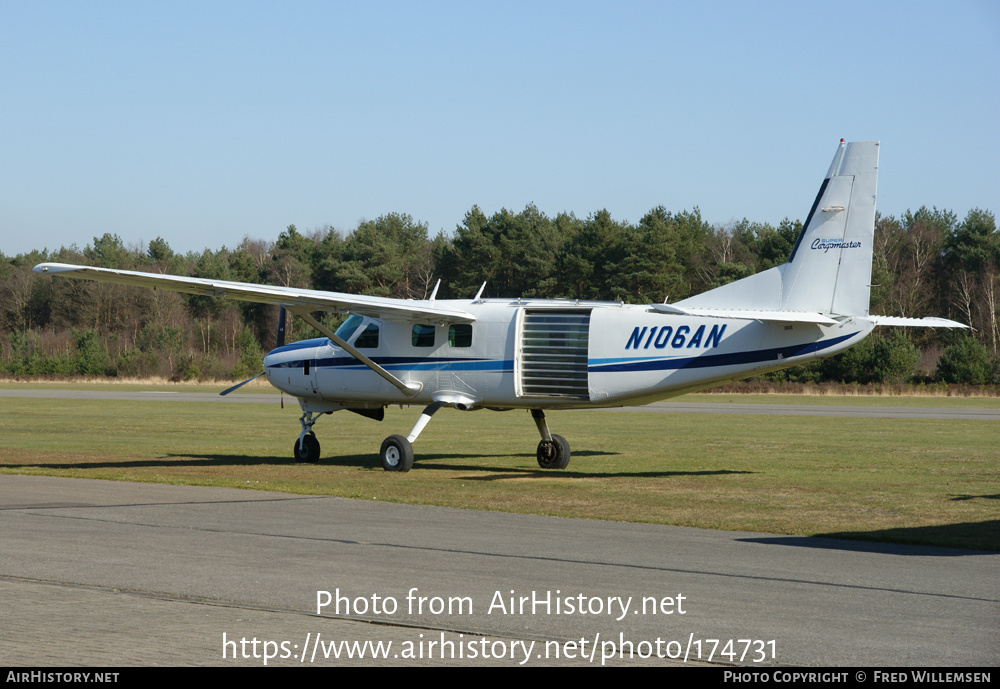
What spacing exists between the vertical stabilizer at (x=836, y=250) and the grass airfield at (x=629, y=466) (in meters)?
2.87

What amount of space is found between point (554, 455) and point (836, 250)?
21.1ft

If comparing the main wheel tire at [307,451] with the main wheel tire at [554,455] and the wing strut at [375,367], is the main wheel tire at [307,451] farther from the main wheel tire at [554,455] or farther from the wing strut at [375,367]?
the main wheel tire at [554,455]

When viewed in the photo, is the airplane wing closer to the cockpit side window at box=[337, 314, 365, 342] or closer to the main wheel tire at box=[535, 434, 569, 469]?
the cockpit side window at box=[337, 314, 365, 342]

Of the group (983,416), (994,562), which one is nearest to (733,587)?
(994,562)

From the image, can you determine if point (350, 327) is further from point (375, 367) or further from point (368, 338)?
point (375, 367)

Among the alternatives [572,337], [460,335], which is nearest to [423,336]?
[460,335]

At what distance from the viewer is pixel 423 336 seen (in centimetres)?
1995

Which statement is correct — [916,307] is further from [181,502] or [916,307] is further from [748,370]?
[181,502]

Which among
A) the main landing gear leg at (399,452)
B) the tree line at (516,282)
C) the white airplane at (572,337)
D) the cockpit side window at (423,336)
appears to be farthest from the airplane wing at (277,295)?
the tree line at (516,282)

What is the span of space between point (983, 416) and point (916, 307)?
47.0 metres

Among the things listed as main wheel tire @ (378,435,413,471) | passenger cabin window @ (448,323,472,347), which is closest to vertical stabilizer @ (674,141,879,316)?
passenger cabin window @ (448,323,472,347)

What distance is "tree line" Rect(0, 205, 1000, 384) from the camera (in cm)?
7281

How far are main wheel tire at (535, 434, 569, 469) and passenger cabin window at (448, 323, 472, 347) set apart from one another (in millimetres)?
2389

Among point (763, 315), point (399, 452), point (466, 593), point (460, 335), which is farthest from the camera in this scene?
point (460, 335)
